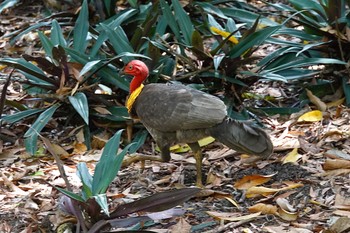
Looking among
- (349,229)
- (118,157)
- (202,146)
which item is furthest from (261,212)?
(202,146)

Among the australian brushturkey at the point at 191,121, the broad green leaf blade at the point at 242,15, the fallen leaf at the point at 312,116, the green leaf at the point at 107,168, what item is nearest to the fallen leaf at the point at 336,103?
the fallen leaf at the point at 312,116

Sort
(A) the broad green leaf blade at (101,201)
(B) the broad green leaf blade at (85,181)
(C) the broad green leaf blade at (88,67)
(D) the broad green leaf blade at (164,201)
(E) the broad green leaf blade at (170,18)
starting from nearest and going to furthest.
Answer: (A) the broad green leaf blade at (101,201) < (D) the broad green leaf blade at (164,201) < (B) the broad green leaf blade at (85,181) < (C) the broad green leaf blade at (88,67) < (E) the broad green leaf blade at (170,18)

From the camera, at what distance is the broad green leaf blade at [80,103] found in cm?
593

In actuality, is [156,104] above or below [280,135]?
above

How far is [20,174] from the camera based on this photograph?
5785 millimetres

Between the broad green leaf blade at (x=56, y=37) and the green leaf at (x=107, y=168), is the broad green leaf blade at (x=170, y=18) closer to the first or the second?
the broad green leaf blade at (x=56, y=37)

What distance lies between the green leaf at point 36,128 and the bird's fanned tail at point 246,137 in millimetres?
1596

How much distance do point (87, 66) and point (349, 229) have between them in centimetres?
253

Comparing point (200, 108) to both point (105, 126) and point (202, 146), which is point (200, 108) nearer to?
point (202, 146)

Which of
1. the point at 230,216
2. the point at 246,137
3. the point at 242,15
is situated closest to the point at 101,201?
the point at 230,216

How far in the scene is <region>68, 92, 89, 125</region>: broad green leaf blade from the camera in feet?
19.4

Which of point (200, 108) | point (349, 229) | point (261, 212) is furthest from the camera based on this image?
point (200, 108)

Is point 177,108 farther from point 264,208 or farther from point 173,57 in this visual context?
point 173,57

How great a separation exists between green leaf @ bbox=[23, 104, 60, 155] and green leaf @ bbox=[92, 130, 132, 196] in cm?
159
